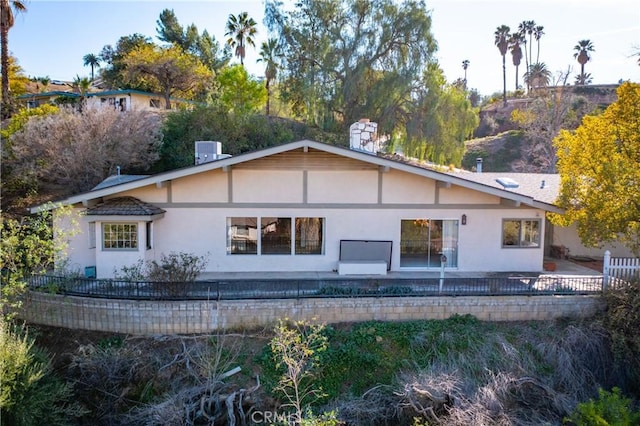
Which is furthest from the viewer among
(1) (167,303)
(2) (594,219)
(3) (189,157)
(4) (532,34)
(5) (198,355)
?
(4) (532,34)

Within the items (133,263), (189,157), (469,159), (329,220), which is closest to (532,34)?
(469,159)

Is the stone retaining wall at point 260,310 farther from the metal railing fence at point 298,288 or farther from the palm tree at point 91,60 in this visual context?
the palm tree at point 91,60

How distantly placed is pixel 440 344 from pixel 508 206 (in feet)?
19.5

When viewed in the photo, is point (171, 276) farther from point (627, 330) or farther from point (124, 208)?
point (627, 330)

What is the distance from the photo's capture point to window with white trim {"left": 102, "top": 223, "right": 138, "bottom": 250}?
42.5 feet

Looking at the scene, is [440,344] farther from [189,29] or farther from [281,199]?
[189,29]

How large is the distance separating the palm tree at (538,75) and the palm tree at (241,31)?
3823cm

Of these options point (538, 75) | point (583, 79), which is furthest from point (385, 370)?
point (583, 79)

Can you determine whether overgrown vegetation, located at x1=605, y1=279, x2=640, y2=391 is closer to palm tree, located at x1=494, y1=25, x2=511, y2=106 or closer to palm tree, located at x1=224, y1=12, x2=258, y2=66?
palm tree, located at x1=224, y1=12, x2=258, y2=66

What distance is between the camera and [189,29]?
1841 inches

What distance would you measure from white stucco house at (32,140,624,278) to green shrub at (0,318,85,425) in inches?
202

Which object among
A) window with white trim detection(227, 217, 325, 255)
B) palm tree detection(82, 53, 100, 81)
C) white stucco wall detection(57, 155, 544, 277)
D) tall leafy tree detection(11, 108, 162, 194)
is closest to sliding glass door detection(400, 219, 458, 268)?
white stucco wall detection(57, 155, 544, 277)

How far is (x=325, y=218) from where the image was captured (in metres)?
14.2

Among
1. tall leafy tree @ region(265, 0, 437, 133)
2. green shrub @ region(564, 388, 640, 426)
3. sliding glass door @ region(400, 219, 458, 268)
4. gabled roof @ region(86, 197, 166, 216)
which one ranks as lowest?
green shrub @ region(564, 388, 640, 426)
